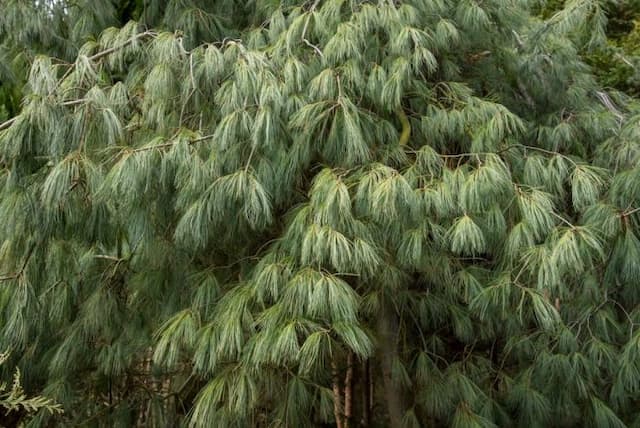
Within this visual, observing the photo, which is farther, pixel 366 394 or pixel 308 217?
pixel 366 394

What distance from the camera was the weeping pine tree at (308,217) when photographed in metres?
2.63

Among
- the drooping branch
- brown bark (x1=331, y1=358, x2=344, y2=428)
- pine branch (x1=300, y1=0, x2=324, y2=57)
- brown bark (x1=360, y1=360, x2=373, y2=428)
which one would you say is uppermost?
pine branch (x1=300, y1=0, x2=324, y2=57)

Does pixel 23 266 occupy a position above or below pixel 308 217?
below

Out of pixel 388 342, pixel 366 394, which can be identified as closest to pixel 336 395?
pixel 388 342

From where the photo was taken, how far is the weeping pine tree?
2.63 metres

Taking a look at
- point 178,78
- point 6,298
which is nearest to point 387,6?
point 178,78

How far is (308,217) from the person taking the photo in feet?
8.71

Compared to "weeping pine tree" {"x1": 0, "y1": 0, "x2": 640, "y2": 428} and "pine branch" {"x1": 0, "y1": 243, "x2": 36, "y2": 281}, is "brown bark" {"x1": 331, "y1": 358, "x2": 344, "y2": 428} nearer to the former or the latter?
"weeping pine tree" {"x1": 0, "y1": 0, "x2": 640, "y2": 428}

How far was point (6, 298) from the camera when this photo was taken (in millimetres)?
2979

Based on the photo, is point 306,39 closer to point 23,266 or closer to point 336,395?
point 23,266

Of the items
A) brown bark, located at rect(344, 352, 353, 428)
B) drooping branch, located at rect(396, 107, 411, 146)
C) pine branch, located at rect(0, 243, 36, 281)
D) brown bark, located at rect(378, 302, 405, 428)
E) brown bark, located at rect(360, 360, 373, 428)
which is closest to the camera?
pine branch, located at rect(0, 243, 36, 281)

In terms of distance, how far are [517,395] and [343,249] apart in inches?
46.2

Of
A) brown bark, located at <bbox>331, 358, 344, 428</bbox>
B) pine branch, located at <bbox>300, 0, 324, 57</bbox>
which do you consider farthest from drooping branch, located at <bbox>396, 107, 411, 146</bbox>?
brown bark, located at <bbox>331, 358, 344, 428</bbox>

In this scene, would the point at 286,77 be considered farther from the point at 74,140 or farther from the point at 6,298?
the point at 6,298
